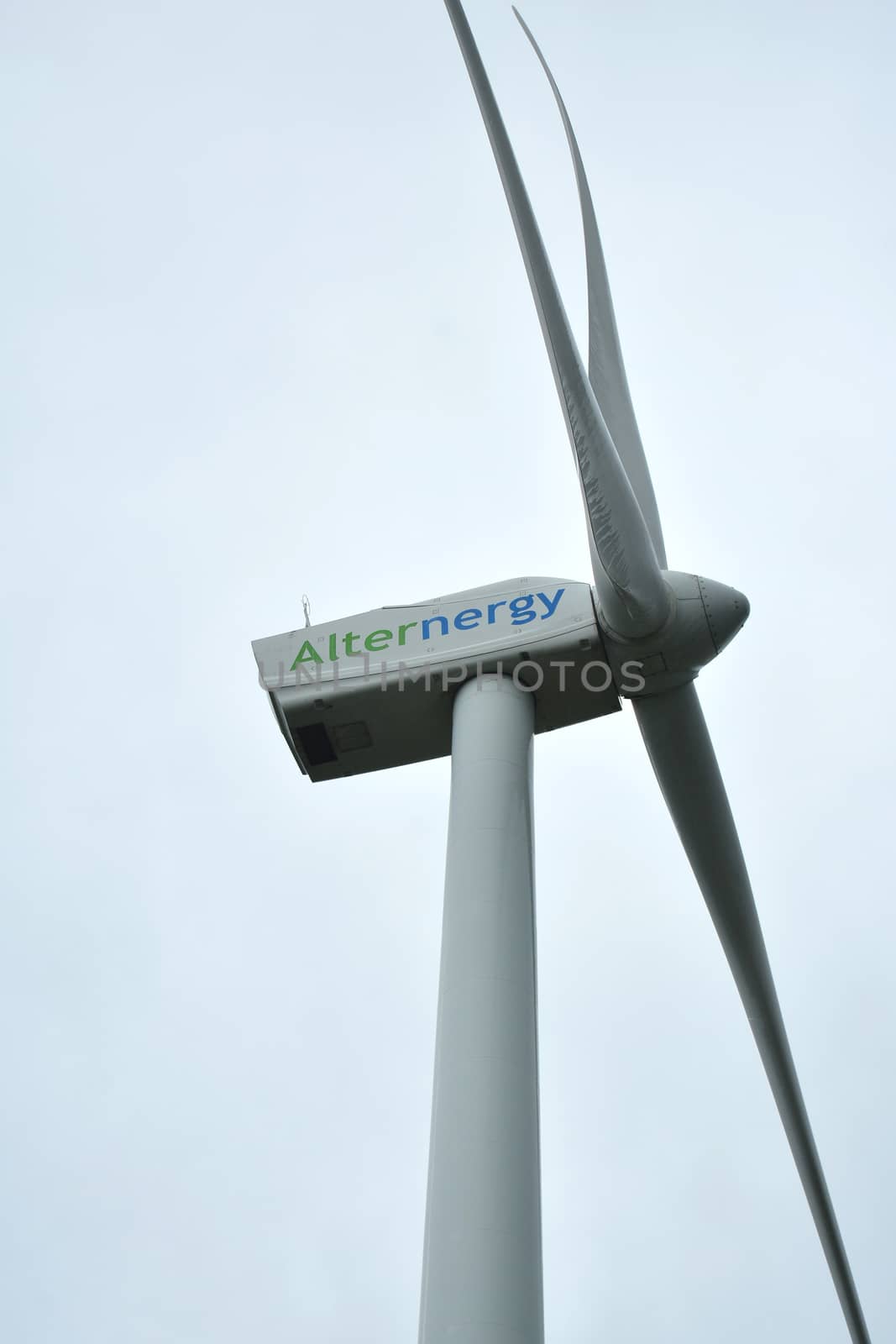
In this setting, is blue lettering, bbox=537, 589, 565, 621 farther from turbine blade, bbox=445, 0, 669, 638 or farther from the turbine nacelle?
turbine blade, bbox=445, 0, 669, 638

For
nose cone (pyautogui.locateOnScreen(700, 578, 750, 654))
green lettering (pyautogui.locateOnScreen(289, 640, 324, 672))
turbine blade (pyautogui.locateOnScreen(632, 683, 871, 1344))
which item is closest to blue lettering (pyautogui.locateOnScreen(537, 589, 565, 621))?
turbine blade (pyautogui.locateOnScreen(632, 683, 871, 1344))

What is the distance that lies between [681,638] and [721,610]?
39 cm

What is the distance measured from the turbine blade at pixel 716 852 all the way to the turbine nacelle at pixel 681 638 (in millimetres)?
192

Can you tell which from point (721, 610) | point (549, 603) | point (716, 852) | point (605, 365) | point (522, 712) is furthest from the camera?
point (605, 365)

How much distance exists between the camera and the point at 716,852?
9352 millimetres

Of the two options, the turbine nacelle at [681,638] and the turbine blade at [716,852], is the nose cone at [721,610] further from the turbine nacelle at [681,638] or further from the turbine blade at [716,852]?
the turbine blade at [716,852]

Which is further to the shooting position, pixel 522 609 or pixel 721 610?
pixel 522 609

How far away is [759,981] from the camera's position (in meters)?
9.39

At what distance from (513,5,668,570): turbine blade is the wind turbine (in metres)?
0.02

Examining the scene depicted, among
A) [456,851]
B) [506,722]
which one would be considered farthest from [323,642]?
[456,851]

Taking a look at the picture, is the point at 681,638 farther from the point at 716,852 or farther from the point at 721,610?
the point at 716,852

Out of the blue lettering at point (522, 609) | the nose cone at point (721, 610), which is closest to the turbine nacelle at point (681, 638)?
the nose cone at point (721, 610)

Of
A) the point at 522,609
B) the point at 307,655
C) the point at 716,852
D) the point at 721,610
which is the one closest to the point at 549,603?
the point at 522,609

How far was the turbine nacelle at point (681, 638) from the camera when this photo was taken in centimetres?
909
